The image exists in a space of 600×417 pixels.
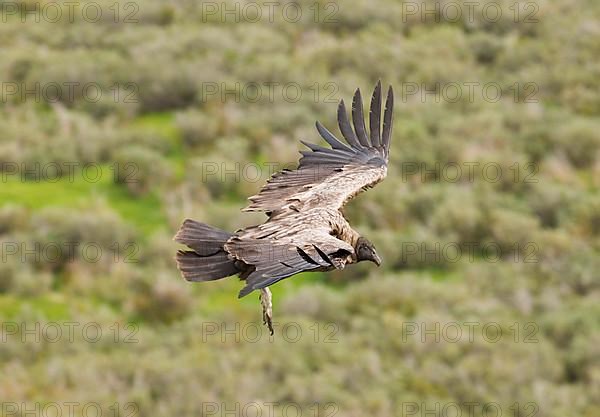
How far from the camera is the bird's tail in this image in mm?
8758

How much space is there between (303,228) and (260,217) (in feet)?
42.2

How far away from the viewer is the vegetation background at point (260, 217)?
19.9 m

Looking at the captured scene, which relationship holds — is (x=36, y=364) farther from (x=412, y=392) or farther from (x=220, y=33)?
(x=220, y=33)

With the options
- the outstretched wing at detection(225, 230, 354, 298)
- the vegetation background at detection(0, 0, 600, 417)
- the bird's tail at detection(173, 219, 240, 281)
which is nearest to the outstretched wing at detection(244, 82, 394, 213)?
the bird's tail at detection(173, 219, 240, 281)

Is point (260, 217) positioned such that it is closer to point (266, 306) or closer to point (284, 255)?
point (266, 306)

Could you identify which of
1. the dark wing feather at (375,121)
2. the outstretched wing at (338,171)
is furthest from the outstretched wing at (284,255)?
the dark wing feather at (375,121)

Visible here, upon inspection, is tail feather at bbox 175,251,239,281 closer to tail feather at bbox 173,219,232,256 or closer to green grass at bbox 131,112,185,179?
tail feather at bbox 173,219,232,256

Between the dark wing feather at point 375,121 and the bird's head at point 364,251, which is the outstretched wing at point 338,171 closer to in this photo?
the dark wing feather at point 375,121

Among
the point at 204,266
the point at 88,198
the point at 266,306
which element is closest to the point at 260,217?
the point at 88,198

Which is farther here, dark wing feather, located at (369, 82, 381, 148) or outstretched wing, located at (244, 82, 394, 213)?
dark wing feather, located at (369, 82, 381, 148)

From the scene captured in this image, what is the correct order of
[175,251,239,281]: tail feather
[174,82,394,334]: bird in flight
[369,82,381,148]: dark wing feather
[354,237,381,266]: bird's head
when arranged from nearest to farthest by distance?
[174,82,394,334]: bird in flight < [175,251,239,281]: tail feather < [354,237,381,266]: bird's head < [369,82,381,148]: dark wing feather

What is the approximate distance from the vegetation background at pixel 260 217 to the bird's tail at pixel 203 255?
30.4ft

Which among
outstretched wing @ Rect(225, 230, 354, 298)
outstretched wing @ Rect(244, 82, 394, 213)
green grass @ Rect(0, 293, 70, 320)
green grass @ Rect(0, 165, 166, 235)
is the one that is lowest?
green grass @ Rect(0, 293, 70, 320)

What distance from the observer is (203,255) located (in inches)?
353
